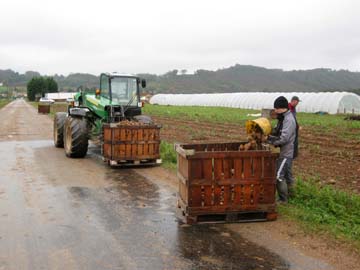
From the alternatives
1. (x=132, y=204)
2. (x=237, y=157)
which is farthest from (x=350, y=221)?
(x=132, y=204)

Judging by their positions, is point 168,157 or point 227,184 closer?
point 227,184

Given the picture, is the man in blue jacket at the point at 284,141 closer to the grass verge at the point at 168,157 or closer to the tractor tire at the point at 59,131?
the grass verge at the point at 168,157

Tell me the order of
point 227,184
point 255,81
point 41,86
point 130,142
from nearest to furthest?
point 227,184 → point 130,142 → point 41,86 → point 255,81

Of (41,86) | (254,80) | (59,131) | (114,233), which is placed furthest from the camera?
(254,80)

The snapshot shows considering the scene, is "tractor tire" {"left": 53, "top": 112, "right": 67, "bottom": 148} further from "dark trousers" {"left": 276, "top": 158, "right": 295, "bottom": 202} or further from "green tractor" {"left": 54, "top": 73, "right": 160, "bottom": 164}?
"dark trousers" {"left": 276, "top": 158, "right": 295, "bottom": 202}

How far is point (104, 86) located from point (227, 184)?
7.60 m

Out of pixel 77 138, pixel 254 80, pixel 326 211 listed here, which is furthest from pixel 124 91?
pixel 254 80

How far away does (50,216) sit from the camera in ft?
22.7

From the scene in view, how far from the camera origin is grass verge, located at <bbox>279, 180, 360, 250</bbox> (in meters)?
6.12

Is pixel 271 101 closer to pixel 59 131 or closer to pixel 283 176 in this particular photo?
pixel 59 131

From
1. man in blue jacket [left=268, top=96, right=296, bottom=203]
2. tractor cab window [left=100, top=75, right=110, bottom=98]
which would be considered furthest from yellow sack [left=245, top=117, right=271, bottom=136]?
tractor cab window [left=100, top=75, right=110, bottom=98]

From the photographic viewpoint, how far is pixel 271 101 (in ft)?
160

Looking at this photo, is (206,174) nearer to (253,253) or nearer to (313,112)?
(253,253)

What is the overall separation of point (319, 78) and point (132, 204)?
12621 centimetres
